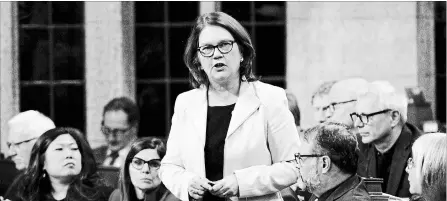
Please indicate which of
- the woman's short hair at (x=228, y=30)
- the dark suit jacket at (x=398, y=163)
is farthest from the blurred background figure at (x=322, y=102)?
the woman's short hair at (x=228, y=30)

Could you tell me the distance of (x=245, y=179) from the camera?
18.9 feet

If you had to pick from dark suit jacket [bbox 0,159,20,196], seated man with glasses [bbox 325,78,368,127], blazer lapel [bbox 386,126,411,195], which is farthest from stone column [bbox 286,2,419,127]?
blazer lapel [bbox 386,126,411,195]

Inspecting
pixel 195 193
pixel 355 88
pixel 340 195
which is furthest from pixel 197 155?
pixel 355 88

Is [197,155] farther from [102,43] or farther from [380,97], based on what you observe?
[102,43]

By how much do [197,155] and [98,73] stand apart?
633 cm

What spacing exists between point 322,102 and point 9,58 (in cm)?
478

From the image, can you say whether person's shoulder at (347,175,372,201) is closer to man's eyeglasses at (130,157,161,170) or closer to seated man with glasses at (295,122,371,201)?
seated man with glasses at (295,122,371,201)

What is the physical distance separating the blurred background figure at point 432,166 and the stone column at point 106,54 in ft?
22.6

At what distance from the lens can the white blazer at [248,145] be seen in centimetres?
582

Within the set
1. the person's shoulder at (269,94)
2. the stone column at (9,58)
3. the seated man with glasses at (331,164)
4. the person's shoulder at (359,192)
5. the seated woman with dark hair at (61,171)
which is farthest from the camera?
the stone column at (9,58)

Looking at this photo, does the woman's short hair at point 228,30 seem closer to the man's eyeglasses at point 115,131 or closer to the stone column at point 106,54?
the man's eyeglasses at point 115,131

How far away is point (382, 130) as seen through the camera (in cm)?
751

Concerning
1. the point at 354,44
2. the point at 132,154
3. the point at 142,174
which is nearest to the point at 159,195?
the point at 142,174

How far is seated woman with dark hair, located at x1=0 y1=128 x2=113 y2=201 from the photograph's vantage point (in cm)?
757
